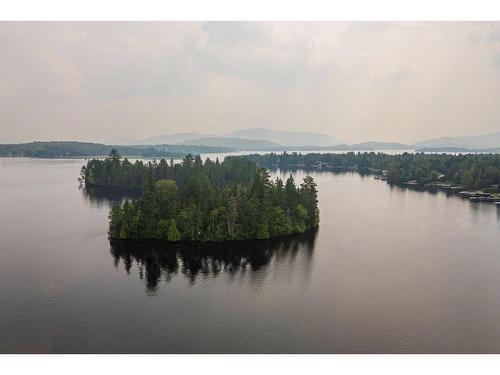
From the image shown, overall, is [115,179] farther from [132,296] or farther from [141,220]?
[132,296]

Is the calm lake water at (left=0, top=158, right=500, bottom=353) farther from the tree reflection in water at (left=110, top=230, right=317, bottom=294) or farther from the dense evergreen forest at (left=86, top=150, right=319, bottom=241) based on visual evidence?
the dense evergreen forest at (left=86, top=150, right=319, bottom=241)

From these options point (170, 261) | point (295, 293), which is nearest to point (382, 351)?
point (295, 293)

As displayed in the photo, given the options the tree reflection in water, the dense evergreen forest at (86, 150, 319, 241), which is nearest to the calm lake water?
the tree reflection in water

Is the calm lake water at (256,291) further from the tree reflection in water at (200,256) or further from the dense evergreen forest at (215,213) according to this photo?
the dense evergreen forest at (215,213)

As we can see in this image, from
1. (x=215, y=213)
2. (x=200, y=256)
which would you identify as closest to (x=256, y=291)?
(x=200, y=256)

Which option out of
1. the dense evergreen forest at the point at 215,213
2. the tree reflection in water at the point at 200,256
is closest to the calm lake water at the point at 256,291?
the tree reflection in water at the point at 200,256

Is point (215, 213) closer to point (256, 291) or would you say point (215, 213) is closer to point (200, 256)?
point (200, 256)

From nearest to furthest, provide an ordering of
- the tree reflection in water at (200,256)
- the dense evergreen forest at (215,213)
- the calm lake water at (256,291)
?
the calm lake water at (256,291) < the tree reflection in water at (200,256) < the dense evergreen forest at (215,213)
